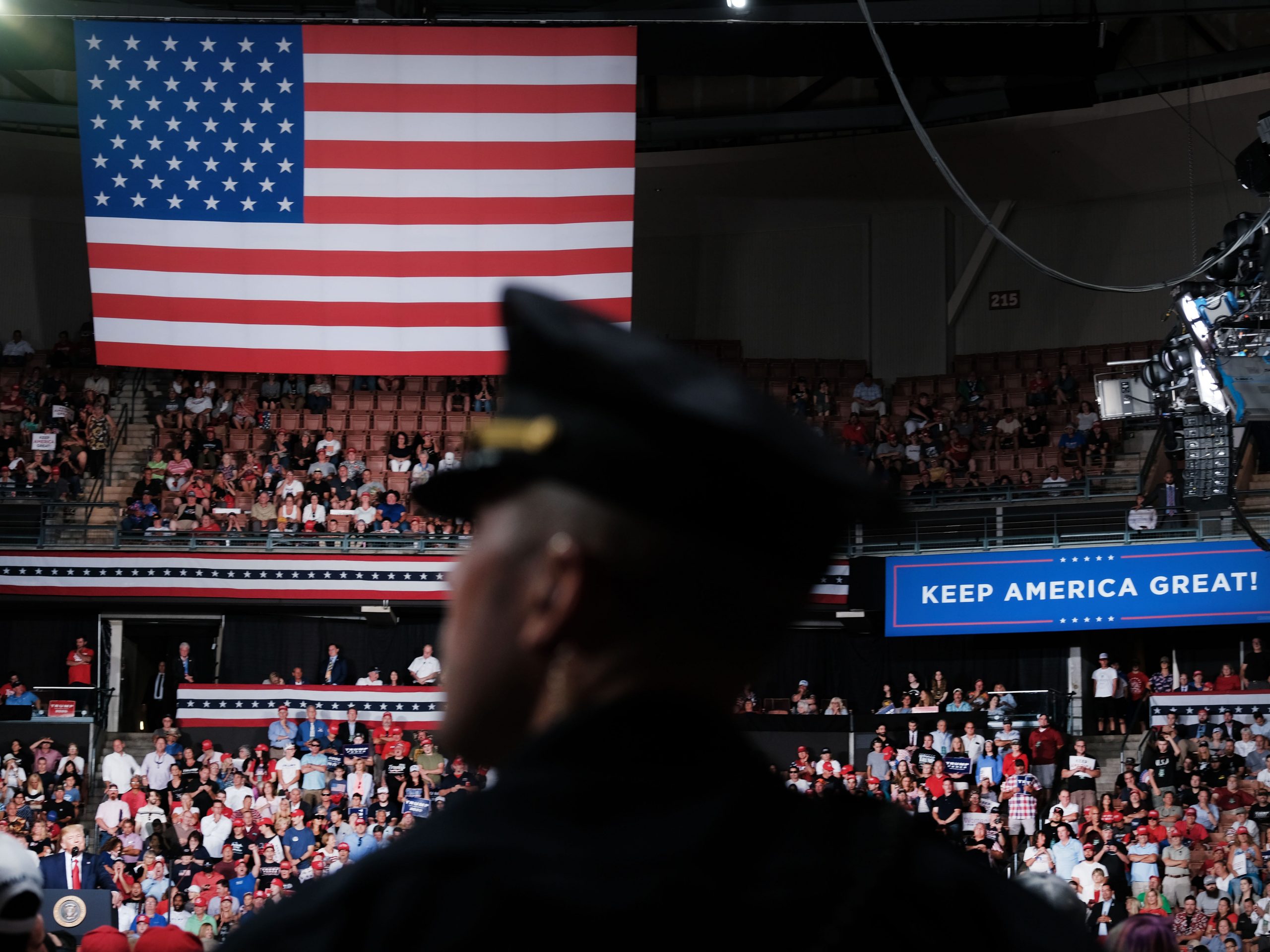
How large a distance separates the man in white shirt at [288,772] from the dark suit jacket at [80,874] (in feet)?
7.18

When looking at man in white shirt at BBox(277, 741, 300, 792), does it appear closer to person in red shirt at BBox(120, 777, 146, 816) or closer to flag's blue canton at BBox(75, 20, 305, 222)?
person in red shirt at BBox(120, 777, 146, 816)

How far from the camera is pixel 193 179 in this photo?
18.0m

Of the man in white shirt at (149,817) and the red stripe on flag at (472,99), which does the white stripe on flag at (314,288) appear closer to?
the red stripe on flag at (472,99)

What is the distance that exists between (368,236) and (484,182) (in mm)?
1538

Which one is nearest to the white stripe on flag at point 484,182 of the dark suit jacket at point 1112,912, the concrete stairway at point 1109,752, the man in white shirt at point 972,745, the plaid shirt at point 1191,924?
the man in white shirt at point 972,745

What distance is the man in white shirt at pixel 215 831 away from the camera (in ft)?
49.1

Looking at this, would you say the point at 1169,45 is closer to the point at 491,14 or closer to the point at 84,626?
the point at 491,14

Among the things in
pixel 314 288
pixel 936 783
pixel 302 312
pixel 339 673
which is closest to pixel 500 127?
pixel 314 288

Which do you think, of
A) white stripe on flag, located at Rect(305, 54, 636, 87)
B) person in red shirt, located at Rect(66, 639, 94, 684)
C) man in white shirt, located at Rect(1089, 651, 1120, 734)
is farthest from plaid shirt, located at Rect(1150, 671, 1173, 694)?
person in red shirt, located at Rect(66, 639, 94, 684)

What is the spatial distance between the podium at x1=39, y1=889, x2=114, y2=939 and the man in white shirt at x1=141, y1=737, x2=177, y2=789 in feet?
16.4

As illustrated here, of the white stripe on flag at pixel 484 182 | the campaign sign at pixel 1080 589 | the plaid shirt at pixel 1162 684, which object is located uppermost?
the white stripe on flag at pixel 484 182

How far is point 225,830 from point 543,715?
586 inches

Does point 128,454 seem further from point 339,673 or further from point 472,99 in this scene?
point 472,99

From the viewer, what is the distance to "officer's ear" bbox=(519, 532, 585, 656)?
1.12 metres
